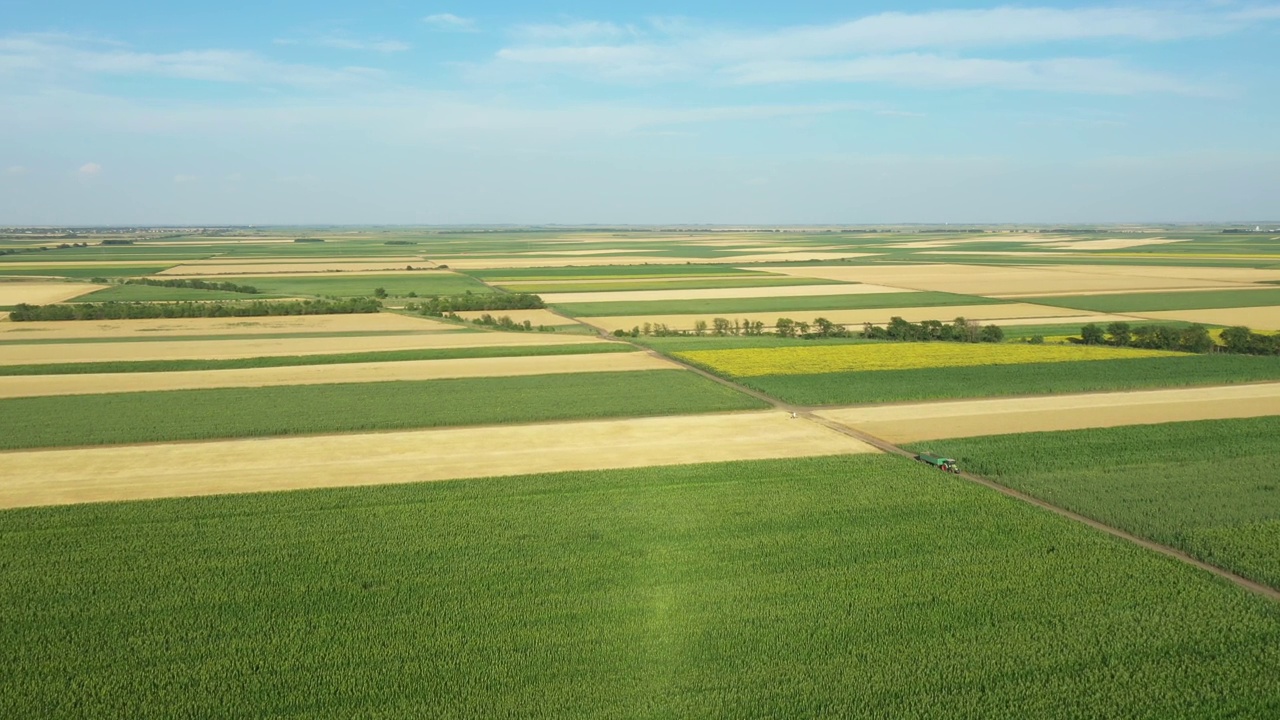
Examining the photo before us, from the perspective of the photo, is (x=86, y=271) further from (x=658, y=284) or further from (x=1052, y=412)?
(x=1052, y=412)

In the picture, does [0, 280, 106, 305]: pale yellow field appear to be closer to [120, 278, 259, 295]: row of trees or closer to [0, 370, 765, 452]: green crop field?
[120, 278, 259, 295]: row of trees

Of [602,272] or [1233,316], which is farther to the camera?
[602,272]

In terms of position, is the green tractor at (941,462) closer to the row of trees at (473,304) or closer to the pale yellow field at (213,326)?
the pale yellow field at (213,326)

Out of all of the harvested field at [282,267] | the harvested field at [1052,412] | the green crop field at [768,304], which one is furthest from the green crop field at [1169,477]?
the harvested field at [282,267]

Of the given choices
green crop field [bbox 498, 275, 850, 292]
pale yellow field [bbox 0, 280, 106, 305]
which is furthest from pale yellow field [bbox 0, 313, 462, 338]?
green crop field [bbox 498, 275, 850, 292]

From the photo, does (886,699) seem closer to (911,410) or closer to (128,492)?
(128,492)

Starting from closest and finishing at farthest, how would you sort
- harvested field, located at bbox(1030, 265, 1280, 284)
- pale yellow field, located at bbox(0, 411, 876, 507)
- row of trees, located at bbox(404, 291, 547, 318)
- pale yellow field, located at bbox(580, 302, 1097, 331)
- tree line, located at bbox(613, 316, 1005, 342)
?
pale yellow field, located at bbox(0, 411, 876, 507)
tree line, located at bbox(613, 316, 1005, 342)
pale yellow field, located at bbox(580, 302, 1097, 331)
row of trees, located at bbox(404, 291, 547, 318)
harvested field, located at bbox(1030, 265, 1280, 284)

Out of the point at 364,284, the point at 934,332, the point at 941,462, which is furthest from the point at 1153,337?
the point at 364,284
